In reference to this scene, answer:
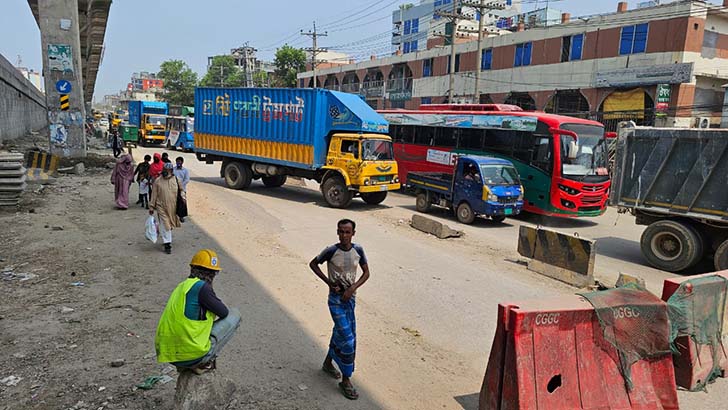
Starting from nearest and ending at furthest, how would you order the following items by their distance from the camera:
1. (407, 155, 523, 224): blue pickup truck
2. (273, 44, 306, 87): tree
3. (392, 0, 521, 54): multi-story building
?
(407, 155, 523, 224): blue pickup truck → (273, 44, 306, 87): tree → (392, 0, 521, 54): multi-story building

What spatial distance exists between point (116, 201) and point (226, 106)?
20.6ft

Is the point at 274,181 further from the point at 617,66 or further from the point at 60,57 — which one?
the point at 617,66

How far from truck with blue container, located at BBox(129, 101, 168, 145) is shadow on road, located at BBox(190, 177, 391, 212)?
687 inches

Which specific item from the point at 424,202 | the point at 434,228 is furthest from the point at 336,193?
the point at 434,228

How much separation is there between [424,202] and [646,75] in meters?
18.2

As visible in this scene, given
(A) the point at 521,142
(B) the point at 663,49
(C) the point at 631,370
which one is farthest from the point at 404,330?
(B) the point at 663,49

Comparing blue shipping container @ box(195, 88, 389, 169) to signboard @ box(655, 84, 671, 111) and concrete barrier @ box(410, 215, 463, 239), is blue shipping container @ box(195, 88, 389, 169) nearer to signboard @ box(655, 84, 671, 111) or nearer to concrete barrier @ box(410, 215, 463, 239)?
concrete barrier @ box(410, 215, 463, 239)

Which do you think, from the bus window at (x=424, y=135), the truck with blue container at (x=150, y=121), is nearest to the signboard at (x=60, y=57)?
the bus window at (x=424, y=135)

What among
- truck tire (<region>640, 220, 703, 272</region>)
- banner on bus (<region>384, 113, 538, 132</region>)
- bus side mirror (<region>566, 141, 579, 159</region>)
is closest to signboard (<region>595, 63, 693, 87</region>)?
banner on bus (<region>384, 113, 538, 132</region>)

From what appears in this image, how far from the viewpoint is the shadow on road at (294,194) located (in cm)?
1514

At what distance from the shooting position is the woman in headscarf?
11578 mm

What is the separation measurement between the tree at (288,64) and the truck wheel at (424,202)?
48.5 metres

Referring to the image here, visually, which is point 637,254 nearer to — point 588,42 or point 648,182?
point 648,182

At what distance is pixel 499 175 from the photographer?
43.2 feet
